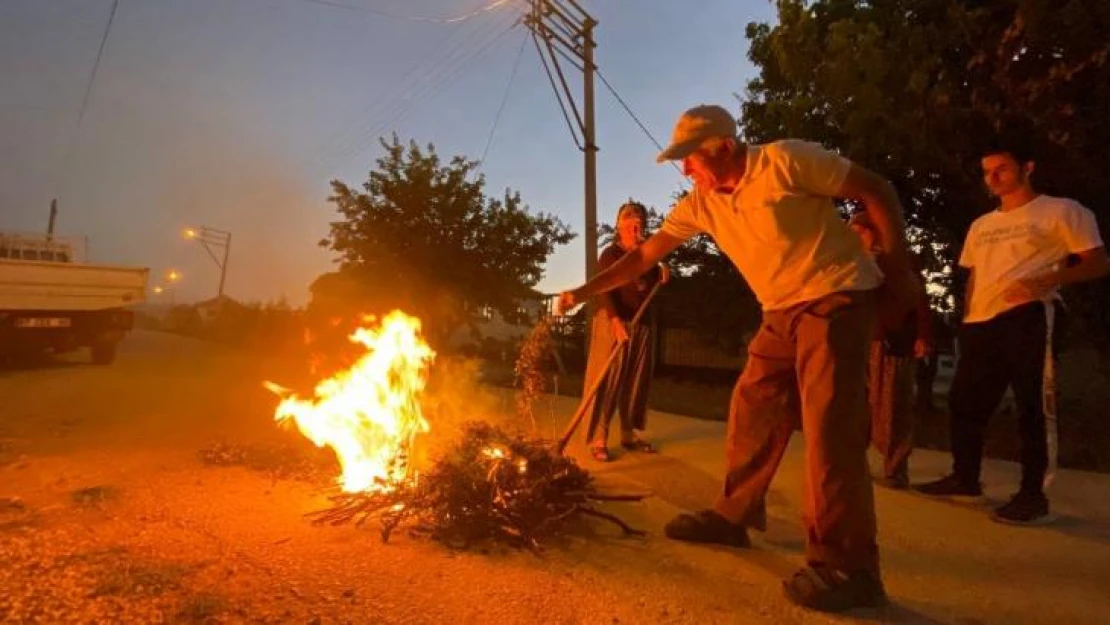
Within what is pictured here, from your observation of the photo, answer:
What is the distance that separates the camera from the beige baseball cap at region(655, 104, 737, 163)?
2941mm

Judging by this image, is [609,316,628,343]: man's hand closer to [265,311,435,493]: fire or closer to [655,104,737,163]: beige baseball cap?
[265,311,435,493]: fire

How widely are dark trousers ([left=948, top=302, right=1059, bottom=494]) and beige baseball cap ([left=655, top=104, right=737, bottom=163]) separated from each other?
7.22 feet

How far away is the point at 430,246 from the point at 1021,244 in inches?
544

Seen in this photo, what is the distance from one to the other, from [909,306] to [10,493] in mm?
4619

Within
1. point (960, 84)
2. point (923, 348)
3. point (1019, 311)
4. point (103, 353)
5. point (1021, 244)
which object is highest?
point (960, 84)

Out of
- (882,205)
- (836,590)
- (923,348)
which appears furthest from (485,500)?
(923,348)

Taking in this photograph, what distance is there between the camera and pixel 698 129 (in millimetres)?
2947

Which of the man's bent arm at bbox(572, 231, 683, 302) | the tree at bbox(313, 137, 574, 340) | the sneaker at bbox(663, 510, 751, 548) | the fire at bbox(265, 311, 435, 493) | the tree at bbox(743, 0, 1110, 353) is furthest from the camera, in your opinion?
the tree at bbox(313, 137, 574, 340)

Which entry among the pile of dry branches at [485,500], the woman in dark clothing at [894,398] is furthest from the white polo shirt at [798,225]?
the woman in dark clothing at [894,398]

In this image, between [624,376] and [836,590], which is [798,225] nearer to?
[836,590]

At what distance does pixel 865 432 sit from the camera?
2.79 m

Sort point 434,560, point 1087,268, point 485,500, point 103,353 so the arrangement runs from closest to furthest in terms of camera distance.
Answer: point 434,560
point 485,500
point 1087,268
point 103,353

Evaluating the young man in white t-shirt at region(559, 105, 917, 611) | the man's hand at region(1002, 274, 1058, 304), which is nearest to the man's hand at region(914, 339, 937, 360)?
the man's hand at region(1002, 274, 1058, 304)

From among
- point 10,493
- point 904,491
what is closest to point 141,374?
point 10,493
